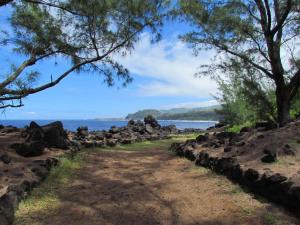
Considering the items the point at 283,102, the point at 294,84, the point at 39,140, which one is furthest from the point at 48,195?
the point at 294,84

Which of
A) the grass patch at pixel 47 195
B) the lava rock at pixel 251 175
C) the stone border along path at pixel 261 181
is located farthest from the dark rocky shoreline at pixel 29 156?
the lava rock at pixel 251 175

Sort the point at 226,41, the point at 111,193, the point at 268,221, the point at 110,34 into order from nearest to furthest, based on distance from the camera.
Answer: the point at 268,221
the point at 111,193
the point at 110,34
the point at 226,41

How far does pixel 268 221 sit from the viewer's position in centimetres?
512

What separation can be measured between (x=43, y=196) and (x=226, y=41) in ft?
31.1

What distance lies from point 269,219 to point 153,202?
1.96 metres

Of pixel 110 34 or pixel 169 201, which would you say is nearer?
pixel 169 201

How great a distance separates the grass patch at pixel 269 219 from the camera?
5057 mm

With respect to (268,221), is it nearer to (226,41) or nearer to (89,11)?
(89,11)

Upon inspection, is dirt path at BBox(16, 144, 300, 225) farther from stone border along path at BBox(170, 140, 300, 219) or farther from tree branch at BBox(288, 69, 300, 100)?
tree branch at BBox(288, 69, 300, 100)

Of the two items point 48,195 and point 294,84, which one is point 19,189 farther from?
point 294,84

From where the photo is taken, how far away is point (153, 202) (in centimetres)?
630

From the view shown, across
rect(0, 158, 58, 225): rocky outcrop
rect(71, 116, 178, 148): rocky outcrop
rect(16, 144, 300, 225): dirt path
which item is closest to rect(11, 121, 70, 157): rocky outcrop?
rect(0, 158, 58, 225): rocky outcrop

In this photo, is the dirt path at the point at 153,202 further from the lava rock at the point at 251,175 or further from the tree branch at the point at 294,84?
the tree branch at the point at 294,84

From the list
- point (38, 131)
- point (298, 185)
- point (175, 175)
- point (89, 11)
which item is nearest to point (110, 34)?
point (89, 11)
